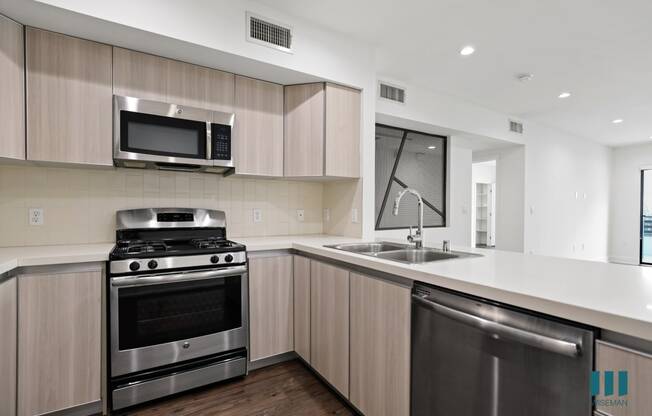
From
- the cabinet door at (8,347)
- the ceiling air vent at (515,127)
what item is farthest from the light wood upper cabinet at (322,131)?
the ceiling air vent at (515,127)

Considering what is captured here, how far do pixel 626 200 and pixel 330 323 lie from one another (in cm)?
851

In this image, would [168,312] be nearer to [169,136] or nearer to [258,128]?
[169,136]

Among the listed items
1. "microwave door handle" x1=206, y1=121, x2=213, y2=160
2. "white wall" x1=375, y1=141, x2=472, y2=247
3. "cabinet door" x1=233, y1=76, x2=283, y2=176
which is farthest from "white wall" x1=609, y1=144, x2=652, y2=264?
"microwave door handle" x1=206, y1=121, x2=213, y2=160

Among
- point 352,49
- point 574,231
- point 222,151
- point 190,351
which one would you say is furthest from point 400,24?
point 574,231

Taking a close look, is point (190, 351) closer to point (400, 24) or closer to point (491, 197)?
point (400, 24)

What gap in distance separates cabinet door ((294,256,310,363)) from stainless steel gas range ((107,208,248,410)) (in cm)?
39

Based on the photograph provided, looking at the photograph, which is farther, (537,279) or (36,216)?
(36,216)

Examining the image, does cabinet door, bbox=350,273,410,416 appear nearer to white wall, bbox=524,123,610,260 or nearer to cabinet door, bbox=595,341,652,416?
cabinet door, bbox=595,341,652,416

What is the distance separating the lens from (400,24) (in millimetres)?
2475

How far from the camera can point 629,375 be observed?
829 millimetres

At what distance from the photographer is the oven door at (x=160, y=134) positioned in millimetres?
2053

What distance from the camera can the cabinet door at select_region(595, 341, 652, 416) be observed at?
31.6 inches

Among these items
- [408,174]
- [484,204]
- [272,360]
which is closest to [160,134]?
[272,360]

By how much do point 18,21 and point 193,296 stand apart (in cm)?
187
